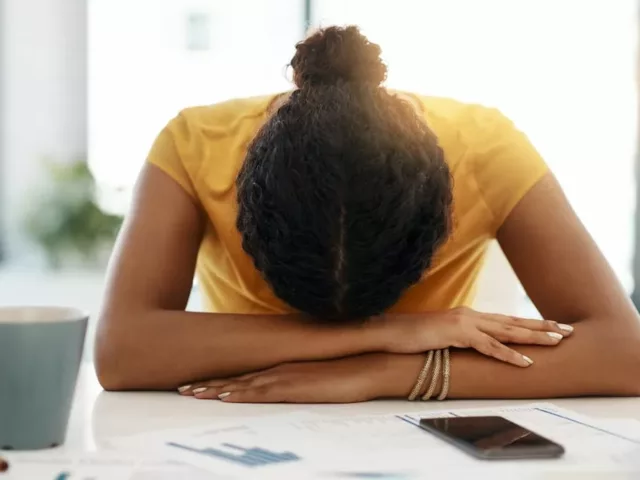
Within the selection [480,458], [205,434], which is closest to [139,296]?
[205,434]

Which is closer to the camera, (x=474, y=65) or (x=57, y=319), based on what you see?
(x=57, y=319)

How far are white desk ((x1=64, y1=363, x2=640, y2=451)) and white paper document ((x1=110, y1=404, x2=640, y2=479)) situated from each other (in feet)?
0.16

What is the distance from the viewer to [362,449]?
0.70 metres

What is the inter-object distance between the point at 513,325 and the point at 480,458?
38cm

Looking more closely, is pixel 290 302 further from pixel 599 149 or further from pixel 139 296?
pixel 599 149

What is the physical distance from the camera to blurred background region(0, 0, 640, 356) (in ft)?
8.25

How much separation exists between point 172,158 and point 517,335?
0.51m

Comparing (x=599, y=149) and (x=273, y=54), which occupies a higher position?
(x=273, y=54)

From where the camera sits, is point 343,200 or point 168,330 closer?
point 343,200

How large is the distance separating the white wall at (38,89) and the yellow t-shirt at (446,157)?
149 cm

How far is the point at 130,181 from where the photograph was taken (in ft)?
8.47

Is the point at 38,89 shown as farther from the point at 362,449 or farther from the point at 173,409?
the point at 362,449

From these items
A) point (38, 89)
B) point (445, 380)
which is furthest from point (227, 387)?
point (38, 89)

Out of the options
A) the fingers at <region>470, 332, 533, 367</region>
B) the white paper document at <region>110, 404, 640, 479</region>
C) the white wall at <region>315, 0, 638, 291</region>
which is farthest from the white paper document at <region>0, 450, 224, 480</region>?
the white wall at <region>315, 0, 638, 291</region>
